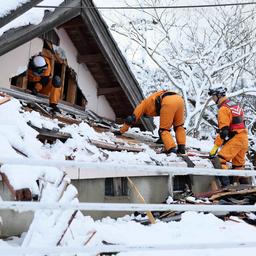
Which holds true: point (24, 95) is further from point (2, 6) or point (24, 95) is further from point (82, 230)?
point (82, 230)

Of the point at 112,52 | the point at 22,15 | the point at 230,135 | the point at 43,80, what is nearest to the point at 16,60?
the point at 43,80

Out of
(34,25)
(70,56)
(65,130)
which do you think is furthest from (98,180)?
(70,56)

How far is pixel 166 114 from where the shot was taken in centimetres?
759

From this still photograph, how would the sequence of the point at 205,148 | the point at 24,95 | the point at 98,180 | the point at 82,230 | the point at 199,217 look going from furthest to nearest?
the point at 205,148 → the point at 24,95 → the point at 98,180 → the point at 199,217 → the point at 82,230

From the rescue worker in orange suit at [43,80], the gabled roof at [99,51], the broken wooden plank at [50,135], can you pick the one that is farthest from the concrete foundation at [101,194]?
the gabled roof at [99,51]

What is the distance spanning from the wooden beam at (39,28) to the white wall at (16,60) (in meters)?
0.88

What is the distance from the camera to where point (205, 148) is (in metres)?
10.0

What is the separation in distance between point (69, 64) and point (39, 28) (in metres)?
2.44

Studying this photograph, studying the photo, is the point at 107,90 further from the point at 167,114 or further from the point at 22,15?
the point at 22,15

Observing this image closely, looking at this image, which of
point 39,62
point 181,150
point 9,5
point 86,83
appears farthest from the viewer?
point 86,83

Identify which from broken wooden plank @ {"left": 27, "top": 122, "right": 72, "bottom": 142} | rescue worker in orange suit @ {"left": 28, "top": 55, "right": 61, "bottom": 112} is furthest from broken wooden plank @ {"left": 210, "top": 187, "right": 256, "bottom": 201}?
rescue worker in orange suit @ {"left": 28, "top": 55, "right": 61, "bottom": 112}

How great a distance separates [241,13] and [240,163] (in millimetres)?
13589

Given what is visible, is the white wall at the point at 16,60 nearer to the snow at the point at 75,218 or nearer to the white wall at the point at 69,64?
the white wall at the point at 69,64

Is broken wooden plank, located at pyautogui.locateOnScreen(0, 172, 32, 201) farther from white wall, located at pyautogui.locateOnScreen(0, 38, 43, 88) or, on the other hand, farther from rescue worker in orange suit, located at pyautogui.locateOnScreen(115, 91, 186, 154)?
rescue worker in orange suit, located at pyautogui.locateOnScreen(115, 91, 186, 154)
